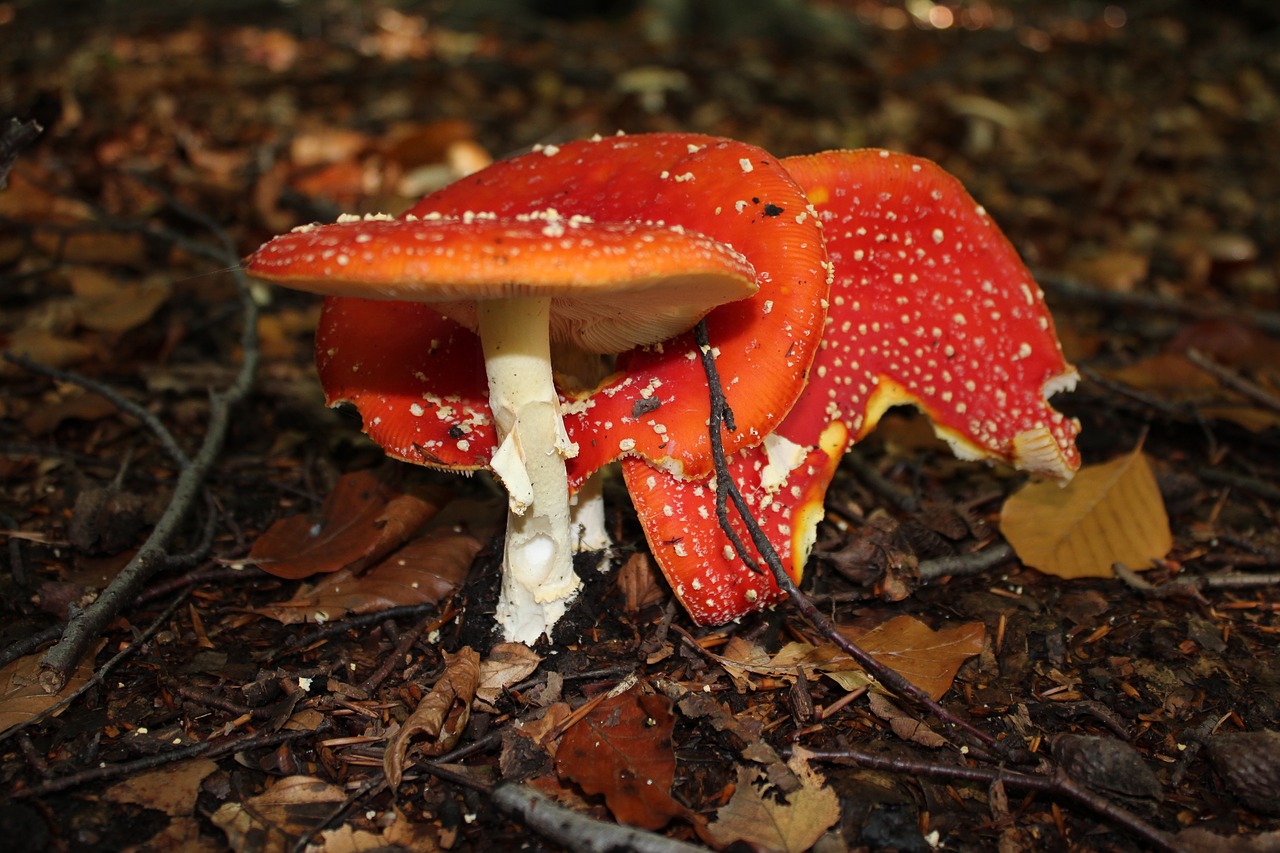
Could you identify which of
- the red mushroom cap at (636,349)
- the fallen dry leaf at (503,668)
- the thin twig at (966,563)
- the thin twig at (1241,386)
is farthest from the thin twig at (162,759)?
the thin twig at (1241,386)

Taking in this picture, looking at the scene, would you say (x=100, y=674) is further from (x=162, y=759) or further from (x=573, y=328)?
(x=573, y=328)

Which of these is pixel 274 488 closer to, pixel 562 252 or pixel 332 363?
pixel 332 363

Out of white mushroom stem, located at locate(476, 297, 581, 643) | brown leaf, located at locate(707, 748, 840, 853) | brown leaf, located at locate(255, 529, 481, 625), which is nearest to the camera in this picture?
brown leaf, located at locate(707, 748, 840, 853)

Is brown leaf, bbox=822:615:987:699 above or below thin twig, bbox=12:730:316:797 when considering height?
below

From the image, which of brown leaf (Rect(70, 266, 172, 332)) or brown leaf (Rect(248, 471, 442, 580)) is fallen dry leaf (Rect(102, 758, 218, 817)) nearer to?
brown leaf (Rect(248, 471, 442, 580))

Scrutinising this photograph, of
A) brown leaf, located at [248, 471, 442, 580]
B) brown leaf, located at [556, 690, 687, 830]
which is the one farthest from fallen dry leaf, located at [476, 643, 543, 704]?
brown leaf, located at [248, 471, 442, 580]

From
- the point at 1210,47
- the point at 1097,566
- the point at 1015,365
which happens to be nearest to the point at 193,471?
the point at 1015,365
